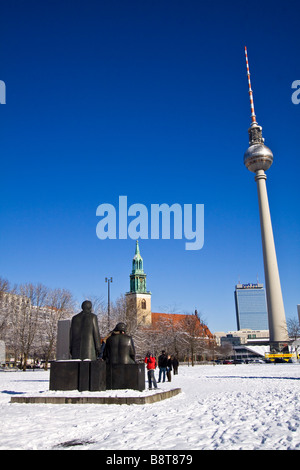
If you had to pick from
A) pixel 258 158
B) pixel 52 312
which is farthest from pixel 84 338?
pixel 258 158

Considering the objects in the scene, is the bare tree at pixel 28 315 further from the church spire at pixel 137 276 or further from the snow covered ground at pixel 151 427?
the church spire at pixel 137 276

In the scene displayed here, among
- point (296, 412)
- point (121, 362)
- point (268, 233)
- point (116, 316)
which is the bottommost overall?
point (296, 412)

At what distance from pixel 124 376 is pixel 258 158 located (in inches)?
3610

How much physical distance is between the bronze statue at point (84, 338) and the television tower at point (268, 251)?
73.2m

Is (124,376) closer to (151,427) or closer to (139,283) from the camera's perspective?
(151,427)

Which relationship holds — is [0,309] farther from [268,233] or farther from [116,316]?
[268,233]

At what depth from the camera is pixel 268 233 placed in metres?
88.6

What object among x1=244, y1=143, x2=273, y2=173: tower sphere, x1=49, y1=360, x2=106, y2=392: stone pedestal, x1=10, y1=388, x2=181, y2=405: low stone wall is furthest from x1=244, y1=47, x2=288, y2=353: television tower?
x1=10, y1=388, x2=181, y2=405: low stone wall

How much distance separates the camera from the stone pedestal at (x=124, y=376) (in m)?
11.7

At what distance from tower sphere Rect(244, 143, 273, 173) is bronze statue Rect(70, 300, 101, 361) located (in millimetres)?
90665

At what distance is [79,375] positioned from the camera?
37.4ft
